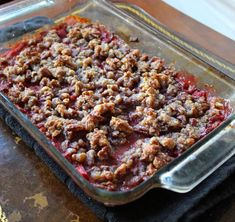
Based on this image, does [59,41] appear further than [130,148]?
Yes

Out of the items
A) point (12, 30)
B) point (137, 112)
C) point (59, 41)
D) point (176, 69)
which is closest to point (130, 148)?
point (137, 112)

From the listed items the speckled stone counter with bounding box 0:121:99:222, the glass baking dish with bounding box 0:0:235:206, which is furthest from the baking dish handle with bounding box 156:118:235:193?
the speckled stone counter with bounding box 0:121:99:222

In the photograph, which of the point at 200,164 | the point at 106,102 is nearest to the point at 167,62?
the point at 106,102

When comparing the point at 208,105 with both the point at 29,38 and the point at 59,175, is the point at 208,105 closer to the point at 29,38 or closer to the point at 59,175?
the point at 59,175

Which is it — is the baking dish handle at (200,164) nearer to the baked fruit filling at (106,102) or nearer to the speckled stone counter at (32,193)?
the baked fruit filling at (106,102)

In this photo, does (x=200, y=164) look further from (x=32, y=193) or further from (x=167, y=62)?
(x=167, y=62)

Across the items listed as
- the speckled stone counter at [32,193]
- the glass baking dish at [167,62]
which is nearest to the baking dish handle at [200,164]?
the glass baking dish at [167,62]
